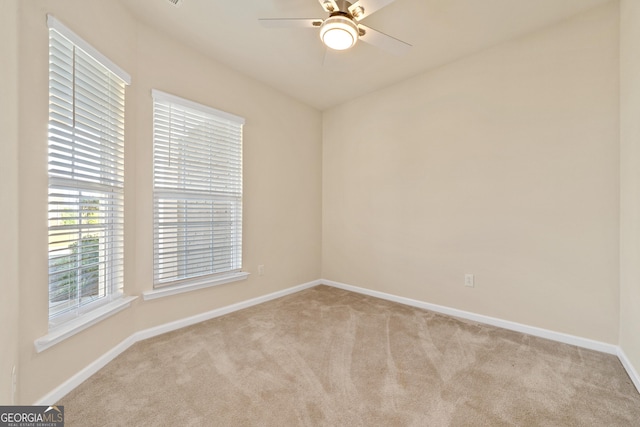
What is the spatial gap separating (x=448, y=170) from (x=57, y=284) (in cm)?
346

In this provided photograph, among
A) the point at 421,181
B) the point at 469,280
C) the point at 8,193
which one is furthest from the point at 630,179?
the point at 8,193

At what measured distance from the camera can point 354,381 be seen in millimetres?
1742

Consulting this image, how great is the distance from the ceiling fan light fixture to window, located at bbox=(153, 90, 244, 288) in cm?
150

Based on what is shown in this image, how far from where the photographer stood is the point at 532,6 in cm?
208

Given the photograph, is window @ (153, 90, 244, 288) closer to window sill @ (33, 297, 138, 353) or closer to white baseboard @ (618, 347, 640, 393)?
window sill @ (33, 297, 138, 353)

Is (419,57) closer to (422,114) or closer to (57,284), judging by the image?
(422,114)

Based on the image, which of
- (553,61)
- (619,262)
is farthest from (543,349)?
(553,61)

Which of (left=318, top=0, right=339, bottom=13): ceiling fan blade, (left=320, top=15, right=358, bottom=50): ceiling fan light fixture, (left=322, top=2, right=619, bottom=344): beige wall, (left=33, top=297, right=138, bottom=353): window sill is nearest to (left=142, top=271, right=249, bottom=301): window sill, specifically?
(left=33, top=297, right=138, bottom=353): window sill

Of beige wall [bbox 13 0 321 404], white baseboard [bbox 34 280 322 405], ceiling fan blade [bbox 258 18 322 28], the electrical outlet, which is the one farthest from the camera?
the electrical outlet

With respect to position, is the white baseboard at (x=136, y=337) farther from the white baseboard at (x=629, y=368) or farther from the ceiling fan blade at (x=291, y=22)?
the white baseboard at (x=629, y=368)

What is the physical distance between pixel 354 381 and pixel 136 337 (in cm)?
191

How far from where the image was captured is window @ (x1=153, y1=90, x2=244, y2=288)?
2436 millimetres

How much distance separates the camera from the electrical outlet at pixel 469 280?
2732 mm

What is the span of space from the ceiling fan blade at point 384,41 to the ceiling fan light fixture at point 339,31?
5.1 inches
